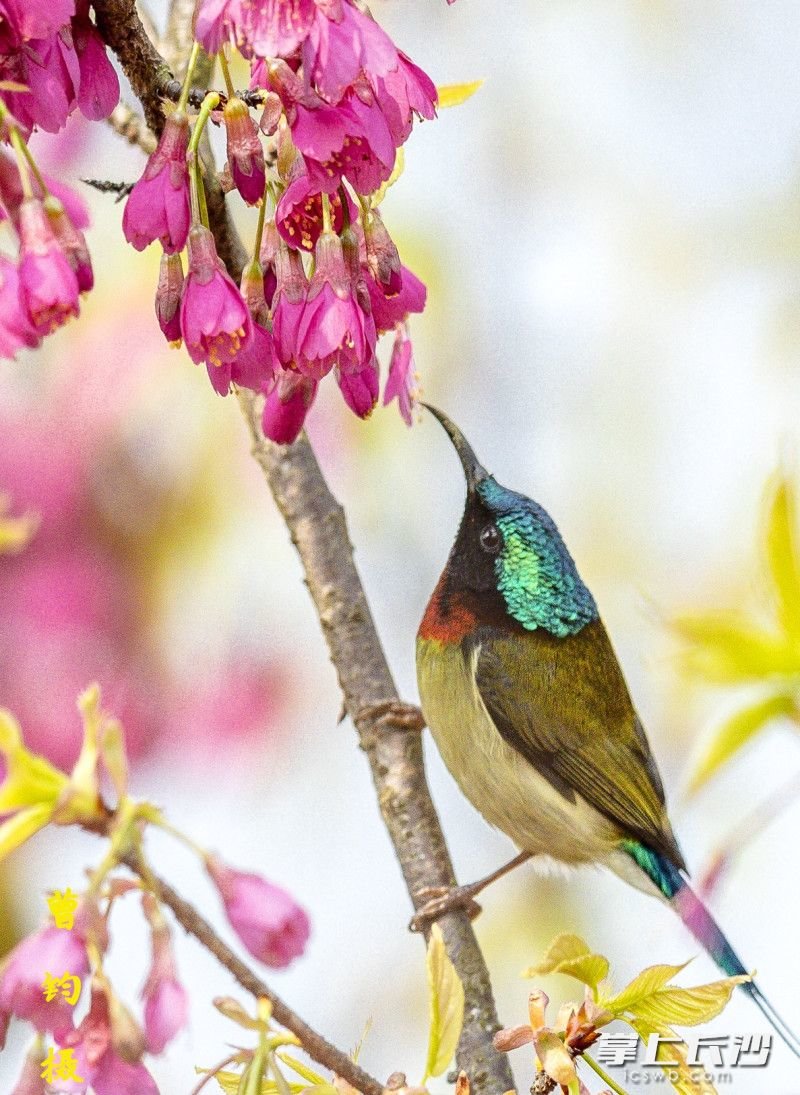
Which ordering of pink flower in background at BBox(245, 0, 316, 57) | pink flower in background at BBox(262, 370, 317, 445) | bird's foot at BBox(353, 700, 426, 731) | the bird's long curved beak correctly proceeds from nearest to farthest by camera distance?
pink flower in background at BBox(245, 0, 316, 57) < pink flower in background at BBox(262, 370, 317, 445) < bird's foot at BBox(353, 700, 426, 731) < the bird's long curved beak

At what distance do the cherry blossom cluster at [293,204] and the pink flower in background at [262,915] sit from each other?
487 millimetres

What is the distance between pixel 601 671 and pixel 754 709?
1.84 metres

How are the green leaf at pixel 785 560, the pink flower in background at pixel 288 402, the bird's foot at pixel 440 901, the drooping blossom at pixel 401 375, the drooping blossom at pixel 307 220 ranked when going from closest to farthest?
the green leaf at pixel 785 560
the drooping blossom at pixel 307 220
the pink flower in background at pixel 288 402
the drooping blossom at pixel 401 375
the bird's foot at pixel 440 901

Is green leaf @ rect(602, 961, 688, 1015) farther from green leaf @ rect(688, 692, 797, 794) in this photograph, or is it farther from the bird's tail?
the bird's tail

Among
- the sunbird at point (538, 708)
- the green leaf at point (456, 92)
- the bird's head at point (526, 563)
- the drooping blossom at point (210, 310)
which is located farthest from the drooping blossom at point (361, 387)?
the bird's head at point (526, 563)

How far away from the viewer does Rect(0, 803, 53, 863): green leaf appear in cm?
85

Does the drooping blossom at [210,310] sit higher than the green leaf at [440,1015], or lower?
higher

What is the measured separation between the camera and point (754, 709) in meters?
0.93

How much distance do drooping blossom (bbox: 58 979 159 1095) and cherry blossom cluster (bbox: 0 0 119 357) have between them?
559 millimetres

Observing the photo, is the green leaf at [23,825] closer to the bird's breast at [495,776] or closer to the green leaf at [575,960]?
the green leaf at [575,960]

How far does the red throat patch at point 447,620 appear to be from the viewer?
2.84 meters

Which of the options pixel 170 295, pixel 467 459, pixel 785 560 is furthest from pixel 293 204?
pixel 467 459

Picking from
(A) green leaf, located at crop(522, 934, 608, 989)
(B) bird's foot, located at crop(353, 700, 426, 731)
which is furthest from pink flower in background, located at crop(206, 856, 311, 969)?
(B) bird's foot, located at crop(353, 700, 426, 731)

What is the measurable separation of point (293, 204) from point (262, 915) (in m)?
0.64
